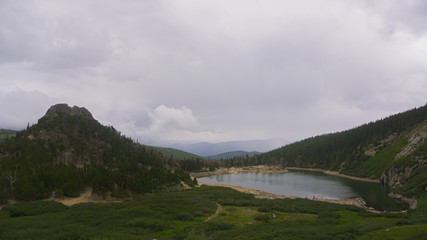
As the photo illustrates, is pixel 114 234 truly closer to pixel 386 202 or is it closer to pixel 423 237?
pixel 423 237

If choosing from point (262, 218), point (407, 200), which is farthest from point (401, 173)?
point (262, 218)

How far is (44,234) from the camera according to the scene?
38875 mm

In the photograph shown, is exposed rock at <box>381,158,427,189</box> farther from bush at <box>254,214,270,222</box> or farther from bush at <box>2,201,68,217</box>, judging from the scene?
bush at <box>2,201,68,217</box>

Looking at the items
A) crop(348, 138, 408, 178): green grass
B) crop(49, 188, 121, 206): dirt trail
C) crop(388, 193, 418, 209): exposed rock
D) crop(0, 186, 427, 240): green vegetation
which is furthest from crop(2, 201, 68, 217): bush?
crop(348, 138, 408, 178): green grass

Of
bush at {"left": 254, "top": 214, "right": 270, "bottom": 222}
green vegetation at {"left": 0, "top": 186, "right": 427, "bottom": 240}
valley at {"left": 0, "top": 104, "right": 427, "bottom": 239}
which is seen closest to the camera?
green vegetation at {"left": 0, "top": 186, "right": 427, "bottom": 240}

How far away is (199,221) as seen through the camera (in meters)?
53.1

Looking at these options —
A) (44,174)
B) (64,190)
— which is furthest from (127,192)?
(44,174)

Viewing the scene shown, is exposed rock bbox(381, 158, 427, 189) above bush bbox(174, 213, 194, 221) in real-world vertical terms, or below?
above

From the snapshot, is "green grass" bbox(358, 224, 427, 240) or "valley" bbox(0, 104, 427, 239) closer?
"green grass" bbox(358, 224, 427, 240)

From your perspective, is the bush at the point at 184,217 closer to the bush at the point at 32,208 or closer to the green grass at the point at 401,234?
the bush at the point at 32,208

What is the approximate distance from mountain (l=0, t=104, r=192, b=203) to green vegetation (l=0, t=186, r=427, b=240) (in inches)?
612

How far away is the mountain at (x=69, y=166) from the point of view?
75.1 meters

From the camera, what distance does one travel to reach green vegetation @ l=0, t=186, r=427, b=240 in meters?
37.7

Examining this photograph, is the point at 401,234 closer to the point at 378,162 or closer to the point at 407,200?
the point at 407,200
